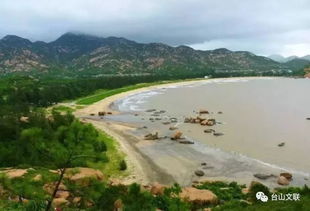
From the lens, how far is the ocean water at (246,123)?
66.0 metres

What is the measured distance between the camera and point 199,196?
41.5 meters

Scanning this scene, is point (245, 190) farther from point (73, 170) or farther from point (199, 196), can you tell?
point (73, 170)

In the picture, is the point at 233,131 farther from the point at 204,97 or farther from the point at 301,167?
the point at 204,97

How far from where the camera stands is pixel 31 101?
133 metres

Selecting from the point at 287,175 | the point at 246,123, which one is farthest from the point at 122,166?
the point at 246,123

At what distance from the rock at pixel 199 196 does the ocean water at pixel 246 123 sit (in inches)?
764

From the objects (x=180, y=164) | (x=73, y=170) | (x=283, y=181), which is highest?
(x=73, y=170)

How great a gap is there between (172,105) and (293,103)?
4238cm

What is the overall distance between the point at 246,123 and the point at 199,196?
189 ft

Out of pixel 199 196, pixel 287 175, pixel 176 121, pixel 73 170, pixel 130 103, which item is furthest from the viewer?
pixel 130 103

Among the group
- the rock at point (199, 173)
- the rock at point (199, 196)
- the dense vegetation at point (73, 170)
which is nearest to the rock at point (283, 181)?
the dense vegetation at point (73, 170)

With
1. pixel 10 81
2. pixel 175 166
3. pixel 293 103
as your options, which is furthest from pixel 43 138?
pixel 10 81

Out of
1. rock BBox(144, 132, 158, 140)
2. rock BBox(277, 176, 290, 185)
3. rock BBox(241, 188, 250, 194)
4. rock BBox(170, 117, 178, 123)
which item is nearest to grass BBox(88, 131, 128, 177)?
rock BBox(144, 132, 158, 140)

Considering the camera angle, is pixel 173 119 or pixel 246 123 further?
pixel 173 119
